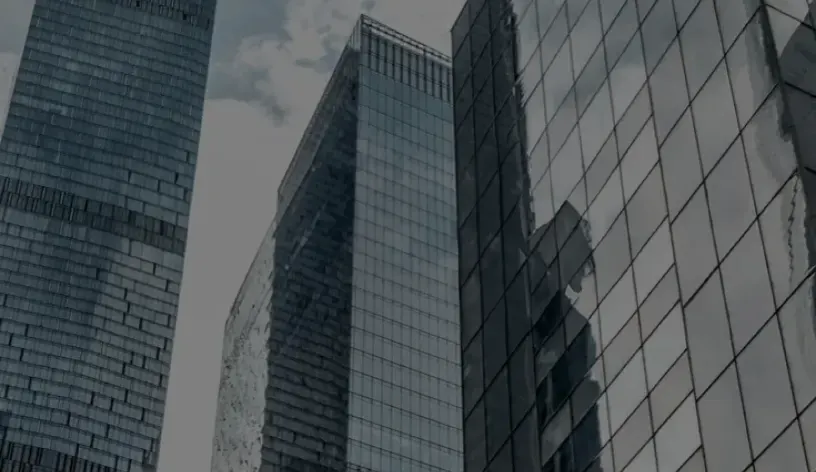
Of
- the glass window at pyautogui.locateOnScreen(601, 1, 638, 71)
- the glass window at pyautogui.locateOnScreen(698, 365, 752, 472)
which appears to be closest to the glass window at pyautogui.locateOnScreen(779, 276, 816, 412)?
the glass window at pyautogui.locateOnScreen(698, 365, 752, 472)

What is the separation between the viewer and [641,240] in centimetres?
3888

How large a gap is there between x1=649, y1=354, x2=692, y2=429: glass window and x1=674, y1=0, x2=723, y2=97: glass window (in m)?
7.48

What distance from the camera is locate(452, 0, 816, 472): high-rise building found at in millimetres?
31578

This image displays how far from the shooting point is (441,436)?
5669 inches

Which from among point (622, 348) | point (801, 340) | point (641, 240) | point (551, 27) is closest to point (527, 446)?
point (622, 348)

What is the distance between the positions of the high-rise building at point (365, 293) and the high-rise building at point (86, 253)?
1386 cm

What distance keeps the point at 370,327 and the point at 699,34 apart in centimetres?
11109

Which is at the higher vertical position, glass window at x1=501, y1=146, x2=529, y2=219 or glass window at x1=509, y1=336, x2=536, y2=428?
glass window at x1=501, y1=146, x2=529, y2=219

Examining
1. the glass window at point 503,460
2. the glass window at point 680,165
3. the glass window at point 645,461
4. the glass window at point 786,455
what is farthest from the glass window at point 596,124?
the glass window at point 786,455

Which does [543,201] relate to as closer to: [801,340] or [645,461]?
[645,461]

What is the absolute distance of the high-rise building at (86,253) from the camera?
537 ft

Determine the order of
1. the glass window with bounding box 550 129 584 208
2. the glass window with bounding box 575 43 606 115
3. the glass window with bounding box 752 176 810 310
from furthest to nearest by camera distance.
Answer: the glass window with bounding box 550 129 584 208
the glass window with bounding box 575 43 606 115
the glass window with bounding box 752 176 810 310

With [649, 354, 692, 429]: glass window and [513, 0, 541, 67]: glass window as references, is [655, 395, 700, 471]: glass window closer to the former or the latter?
[649, 354, 692, 429]: glass window

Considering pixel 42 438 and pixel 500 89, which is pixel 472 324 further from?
pixel 42 438
